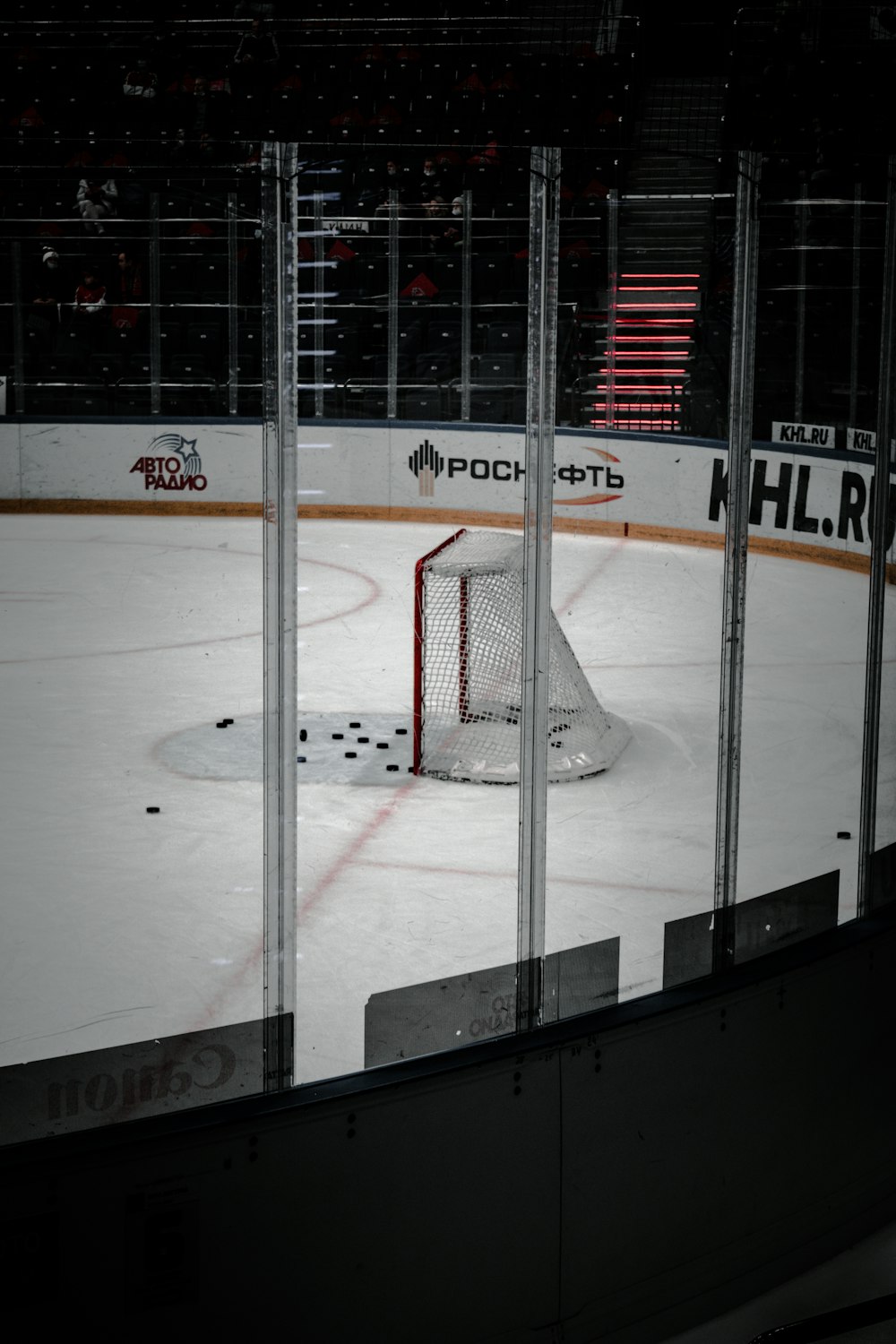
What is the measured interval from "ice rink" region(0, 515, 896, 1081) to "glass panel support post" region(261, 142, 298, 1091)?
0.33 m

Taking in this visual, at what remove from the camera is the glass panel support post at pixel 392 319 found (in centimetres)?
979

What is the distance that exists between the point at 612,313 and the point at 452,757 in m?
5.40

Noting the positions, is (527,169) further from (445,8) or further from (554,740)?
(445,8)

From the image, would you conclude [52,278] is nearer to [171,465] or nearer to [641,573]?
[171,465]

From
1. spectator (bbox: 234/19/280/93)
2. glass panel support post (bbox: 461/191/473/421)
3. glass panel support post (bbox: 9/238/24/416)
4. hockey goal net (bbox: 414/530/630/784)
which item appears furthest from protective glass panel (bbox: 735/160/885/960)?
spectator (bbox: 234/19/280/93)

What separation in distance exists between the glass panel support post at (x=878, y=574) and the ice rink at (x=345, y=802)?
4 cm

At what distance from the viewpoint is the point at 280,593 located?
6.57 feet

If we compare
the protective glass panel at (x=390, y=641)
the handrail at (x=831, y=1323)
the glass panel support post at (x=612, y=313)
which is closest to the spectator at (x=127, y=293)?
the protective glass panel at (x=390, y=641)

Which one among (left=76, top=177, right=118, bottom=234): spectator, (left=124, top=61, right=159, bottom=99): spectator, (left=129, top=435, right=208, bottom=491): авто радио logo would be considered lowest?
(left=129, top=435, right=208, bottom=491): авто радио logo

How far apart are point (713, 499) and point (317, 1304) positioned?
695 centimetres

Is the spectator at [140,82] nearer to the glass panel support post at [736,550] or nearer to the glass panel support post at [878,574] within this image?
the glass panel support post at [878,574]

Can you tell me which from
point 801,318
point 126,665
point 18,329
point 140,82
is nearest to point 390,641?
point 126,665

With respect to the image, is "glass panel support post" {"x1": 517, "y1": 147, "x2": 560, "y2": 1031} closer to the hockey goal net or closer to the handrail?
the handrail

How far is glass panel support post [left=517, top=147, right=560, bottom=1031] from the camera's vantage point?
6.98 ft
